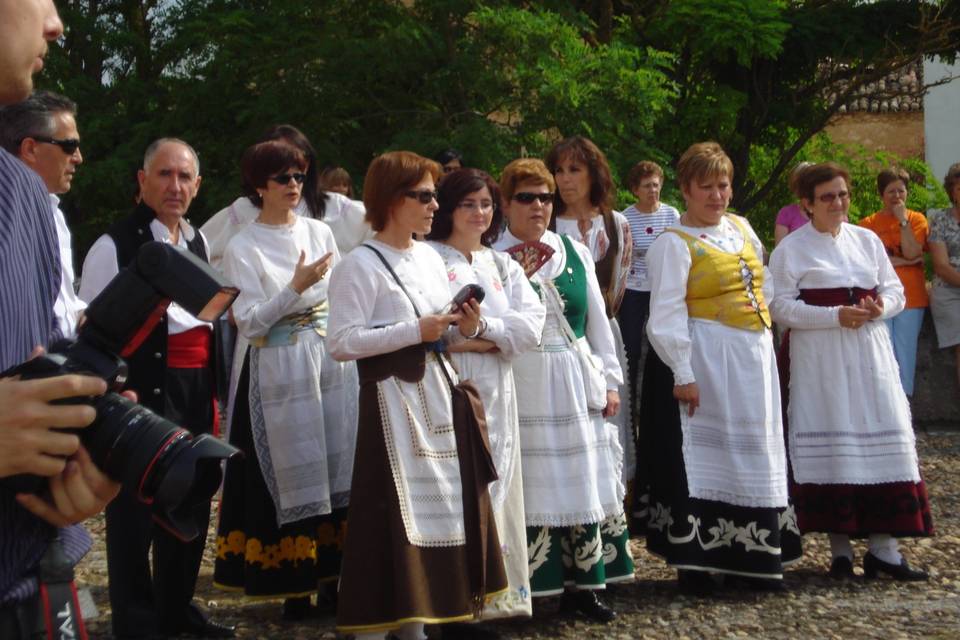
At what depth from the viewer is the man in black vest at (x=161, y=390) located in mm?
5227

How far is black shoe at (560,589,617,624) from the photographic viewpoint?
5.64m

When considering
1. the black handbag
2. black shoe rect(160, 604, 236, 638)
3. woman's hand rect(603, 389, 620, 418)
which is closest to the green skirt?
woman's hand rect(603, 389, 620, 418)

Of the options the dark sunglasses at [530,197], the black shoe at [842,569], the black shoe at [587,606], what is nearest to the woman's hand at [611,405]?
the black shoe at [587,606]

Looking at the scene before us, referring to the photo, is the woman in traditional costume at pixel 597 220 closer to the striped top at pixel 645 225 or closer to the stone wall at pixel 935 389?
the striped top at pixel 645 225

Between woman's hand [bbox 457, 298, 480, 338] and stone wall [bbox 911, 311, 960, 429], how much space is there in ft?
23.0

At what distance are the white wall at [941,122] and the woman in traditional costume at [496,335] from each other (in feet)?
67.7

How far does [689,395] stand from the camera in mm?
6023

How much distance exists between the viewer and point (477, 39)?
1165 cm

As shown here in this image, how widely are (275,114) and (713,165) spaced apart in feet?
20.3

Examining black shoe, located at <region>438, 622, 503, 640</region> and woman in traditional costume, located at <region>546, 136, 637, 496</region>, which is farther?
woman in traditional costume, located at <region>546, 136, 637, 496</region>

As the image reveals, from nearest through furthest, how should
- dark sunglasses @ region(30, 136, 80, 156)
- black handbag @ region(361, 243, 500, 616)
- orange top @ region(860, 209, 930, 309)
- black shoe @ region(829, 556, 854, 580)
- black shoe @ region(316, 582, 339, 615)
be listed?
1. dark sunglasses @ region(30, 136, 80, 156)
2. black handbag @ region(361, 243, 500, 616)
3. black shoe @ region(316, 582, 339, 615)
4. black shoe @ region(829, 556, 854, 580)
5. orange top @ region(860, 209, 930, 309)

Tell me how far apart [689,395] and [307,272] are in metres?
1.85

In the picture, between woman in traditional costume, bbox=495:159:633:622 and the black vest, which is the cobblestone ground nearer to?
woman in traditional costume, bbox=495:159:633:622

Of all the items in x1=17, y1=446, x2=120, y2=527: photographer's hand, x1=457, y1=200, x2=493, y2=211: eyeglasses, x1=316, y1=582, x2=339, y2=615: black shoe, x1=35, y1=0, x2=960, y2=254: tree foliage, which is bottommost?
x1=316, y1=582, x2=339, y2=615: black shoe
